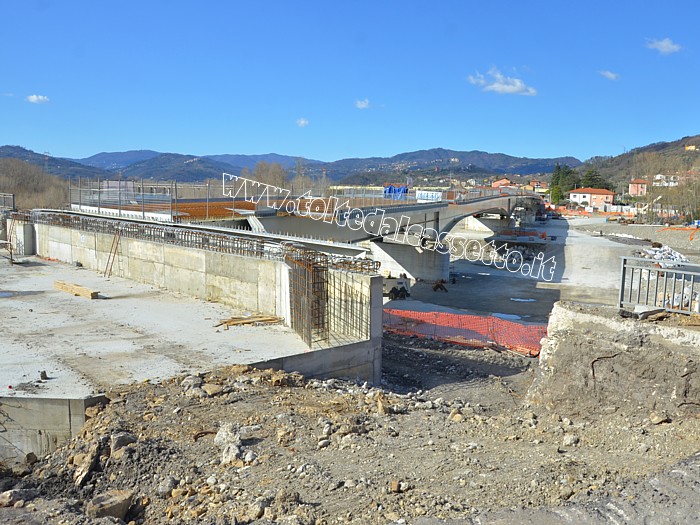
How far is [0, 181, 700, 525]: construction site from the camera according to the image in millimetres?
6277

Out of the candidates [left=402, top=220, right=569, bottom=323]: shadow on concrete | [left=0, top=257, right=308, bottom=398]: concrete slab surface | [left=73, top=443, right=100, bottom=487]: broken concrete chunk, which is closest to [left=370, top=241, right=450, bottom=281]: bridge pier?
[left=402, top=220, right=569, bottom=323]: shadow on concrete

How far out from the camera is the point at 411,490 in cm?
630

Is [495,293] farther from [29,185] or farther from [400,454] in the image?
[29,185]

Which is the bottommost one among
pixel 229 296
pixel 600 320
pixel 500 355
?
pixel 500 355

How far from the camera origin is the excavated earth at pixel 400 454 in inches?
230

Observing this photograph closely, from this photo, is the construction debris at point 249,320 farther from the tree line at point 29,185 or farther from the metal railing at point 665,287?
the tree line at point 29,185

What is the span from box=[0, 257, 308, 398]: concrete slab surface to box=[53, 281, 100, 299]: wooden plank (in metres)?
0.18

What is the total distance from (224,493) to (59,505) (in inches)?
85.3

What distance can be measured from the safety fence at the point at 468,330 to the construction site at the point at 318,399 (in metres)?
0.14

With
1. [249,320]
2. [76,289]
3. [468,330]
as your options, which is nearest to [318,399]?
[249,320]

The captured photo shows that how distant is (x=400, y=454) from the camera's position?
7.54m

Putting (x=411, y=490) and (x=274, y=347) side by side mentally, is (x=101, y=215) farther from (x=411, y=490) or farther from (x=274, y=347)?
(x=411, y=490)

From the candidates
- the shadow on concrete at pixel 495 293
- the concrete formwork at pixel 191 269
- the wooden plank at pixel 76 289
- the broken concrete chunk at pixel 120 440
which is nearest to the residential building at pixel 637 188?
the shadow on concrete at pixel 495 293

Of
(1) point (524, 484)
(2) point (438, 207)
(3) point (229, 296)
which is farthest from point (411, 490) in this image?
(2) point (438, 207)
